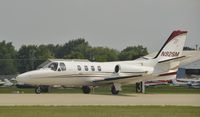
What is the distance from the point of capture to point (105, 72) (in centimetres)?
4534

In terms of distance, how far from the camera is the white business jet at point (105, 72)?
42938 mm

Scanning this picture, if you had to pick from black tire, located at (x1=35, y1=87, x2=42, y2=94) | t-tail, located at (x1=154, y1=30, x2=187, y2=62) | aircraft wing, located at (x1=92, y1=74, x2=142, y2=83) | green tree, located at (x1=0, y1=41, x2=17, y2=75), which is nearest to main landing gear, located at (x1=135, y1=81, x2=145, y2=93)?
t-tail, located at (x1=154, y1=30, x2=187, y2=62)

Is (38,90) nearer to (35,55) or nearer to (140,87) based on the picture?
(140,87)

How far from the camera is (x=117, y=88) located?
143 feet

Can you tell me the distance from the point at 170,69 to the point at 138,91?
3.35m

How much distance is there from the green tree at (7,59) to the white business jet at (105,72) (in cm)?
7281

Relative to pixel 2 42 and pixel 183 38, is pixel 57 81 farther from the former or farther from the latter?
pixel 2 42

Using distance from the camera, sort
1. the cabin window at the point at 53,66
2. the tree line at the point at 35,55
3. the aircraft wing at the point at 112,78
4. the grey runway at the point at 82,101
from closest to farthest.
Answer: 1. the grey runway at the point at 82,101
2. the cabin window at the point at 53,66
3. the aircraft wing at the point at 112,78
4. the tree line at the point at 35,55

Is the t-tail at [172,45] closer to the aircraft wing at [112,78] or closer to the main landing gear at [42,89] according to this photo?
the aircraft wing at [112,78]

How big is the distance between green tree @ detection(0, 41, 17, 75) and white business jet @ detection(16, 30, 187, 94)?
72.8 meters

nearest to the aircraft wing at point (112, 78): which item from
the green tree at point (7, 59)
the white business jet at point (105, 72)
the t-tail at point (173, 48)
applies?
the white business jet at point (105, 72)
